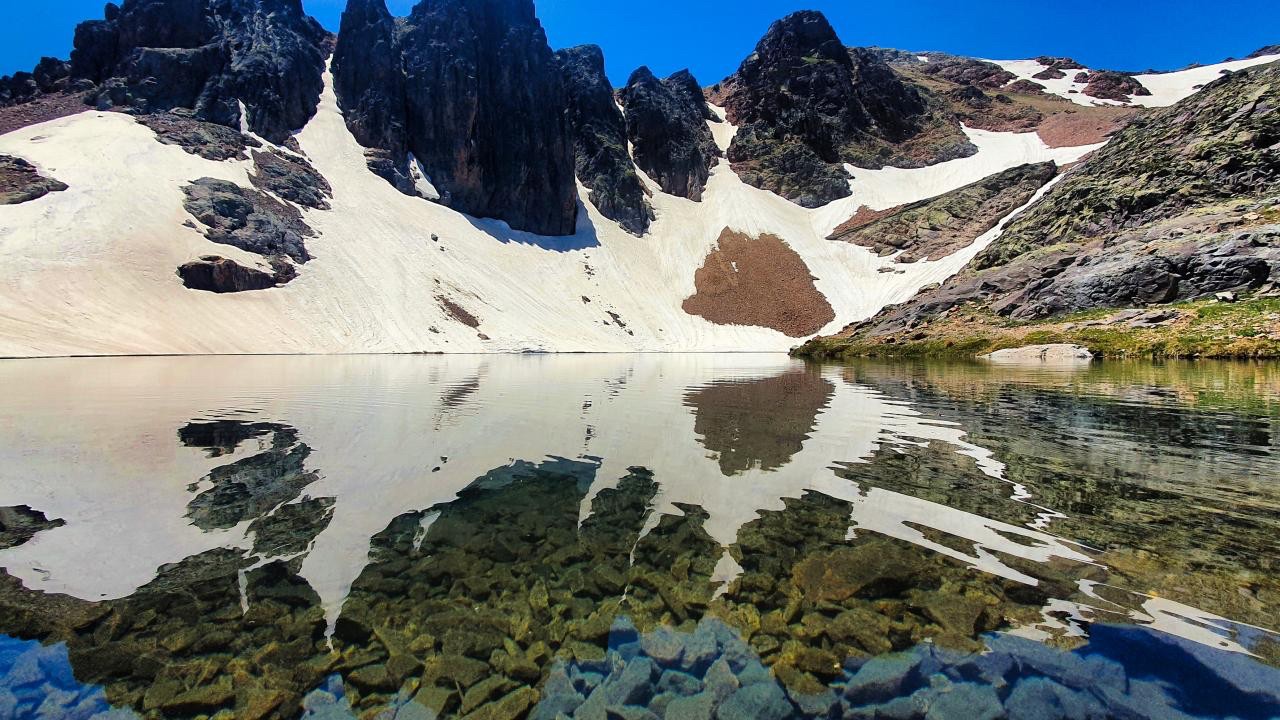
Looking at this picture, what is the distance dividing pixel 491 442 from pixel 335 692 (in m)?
6.67

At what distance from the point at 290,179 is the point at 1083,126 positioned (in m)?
124

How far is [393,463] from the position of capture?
27.1 ft

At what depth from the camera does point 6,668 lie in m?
3.28

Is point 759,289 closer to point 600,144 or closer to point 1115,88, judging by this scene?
point 600,144

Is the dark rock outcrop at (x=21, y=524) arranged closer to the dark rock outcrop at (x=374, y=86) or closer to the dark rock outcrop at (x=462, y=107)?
the dark rock outcrop at (x=374, y=86)

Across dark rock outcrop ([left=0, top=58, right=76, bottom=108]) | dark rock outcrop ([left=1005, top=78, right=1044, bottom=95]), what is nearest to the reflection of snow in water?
dark rock outcrop ([left=0, top=58, right=76, bottom=108])

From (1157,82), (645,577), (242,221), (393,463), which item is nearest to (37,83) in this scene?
(242,221)

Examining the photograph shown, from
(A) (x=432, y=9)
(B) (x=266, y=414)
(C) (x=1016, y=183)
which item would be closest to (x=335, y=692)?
(B) (x=266, y=414)

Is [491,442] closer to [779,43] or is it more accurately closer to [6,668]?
[6,668]

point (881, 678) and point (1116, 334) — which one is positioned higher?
point (1116, 334)

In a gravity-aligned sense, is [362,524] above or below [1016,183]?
below

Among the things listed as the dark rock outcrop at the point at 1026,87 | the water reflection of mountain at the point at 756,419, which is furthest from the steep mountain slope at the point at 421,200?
the dark rock outcrop at the point at 1026,87

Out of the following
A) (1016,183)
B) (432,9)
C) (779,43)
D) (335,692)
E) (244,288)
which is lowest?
(335,692)

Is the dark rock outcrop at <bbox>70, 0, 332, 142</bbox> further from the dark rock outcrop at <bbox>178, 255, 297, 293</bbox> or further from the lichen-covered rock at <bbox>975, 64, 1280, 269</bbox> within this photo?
the lichen-covered rock at <bbox>975, 64, 1280, 269</bbox>
